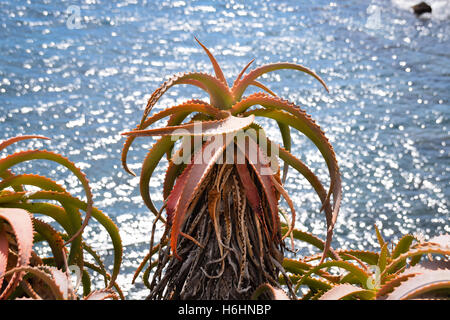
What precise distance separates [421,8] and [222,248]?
240 inches

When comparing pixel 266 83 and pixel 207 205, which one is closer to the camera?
pixel 207 205

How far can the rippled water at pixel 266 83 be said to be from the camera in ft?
9.82

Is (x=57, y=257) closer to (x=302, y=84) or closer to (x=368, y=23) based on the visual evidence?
(x=302, y=84)

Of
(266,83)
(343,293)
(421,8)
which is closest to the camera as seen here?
(343,293)

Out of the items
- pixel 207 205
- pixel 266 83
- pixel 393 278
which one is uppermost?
pixel 207 205

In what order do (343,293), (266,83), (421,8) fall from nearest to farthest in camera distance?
1. (343,293)
2. (266,83)
3. (421,8)

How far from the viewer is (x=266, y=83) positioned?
4520 millimetres

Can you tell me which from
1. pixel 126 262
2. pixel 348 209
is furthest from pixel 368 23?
Answer: pixel 126 262

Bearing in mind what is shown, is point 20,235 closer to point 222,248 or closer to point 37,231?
point 37,231

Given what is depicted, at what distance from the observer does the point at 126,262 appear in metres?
2.46

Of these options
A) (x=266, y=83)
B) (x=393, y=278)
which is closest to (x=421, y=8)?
(x=266, y=83)

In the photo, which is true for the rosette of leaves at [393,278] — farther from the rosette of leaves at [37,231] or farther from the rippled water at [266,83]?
the rippled water at [266,83]

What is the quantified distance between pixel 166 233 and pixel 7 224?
0.23m

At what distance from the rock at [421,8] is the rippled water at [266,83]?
0.24ft
